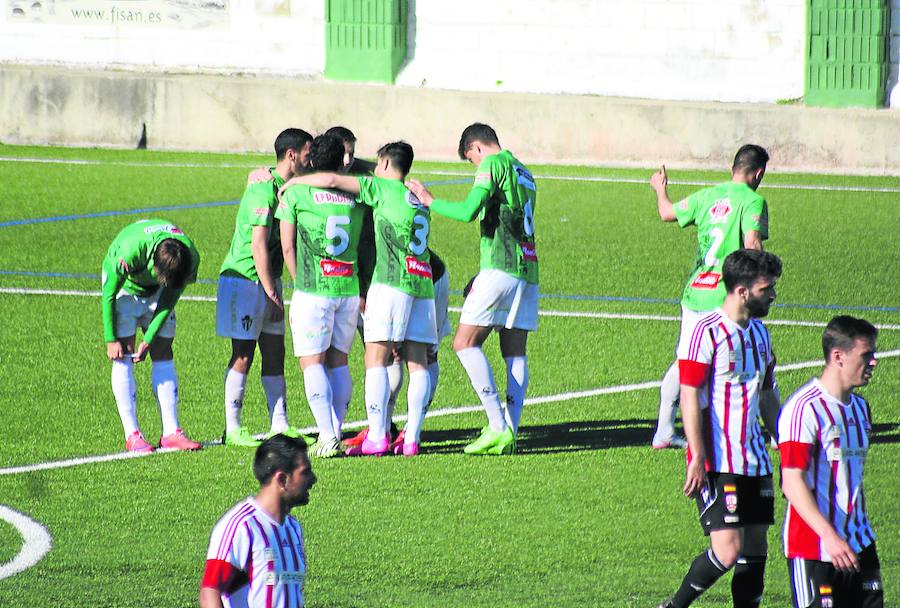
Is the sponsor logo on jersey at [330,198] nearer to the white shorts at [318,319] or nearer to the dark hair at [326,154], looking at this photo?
the dark hair at [326,154]

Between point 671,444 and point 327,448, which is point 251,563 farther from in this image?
point 671,444

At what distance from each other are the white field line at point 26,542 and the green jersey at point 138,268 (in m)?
1.51

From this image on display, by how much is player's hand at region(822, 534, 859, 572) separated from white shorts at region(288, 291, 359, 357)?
4.59 metres

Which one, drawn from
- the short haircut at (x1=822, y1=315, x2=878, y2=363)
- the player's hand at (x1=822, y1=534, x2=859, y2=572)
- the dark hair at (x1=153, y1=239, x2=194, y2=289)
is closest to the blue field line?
the dark hair at (x1=153, y1=239, x2=194, y2=289)

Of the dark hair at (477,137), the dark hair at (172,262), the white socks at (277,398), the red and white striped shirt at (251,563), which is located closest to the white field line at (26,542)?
the dark hair at (172,262)

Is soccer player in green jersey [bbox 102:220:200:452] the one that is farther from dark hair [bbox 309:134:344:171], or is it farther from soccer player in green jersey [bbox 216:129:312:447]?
dark hair [bbox 309:134:344:171]

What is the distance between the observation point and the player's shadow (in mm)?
10484

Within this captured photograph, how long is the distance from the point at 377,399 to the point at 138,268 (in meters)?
1.69

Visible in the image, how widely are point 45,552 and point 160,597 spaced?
1.04 metres

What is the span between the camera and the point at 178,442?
33.6 feet

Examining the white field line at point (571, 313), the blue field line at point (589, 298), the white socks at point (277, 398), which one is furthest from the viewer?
the blue field line at point (589, 298)

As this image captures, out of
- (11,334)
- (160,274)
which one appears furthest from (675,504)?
(11,334)

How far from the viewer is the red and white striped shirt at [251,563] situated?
5.29 m

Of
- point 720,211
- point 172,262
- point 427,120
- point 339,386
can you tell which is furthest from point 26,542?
point 427,120
